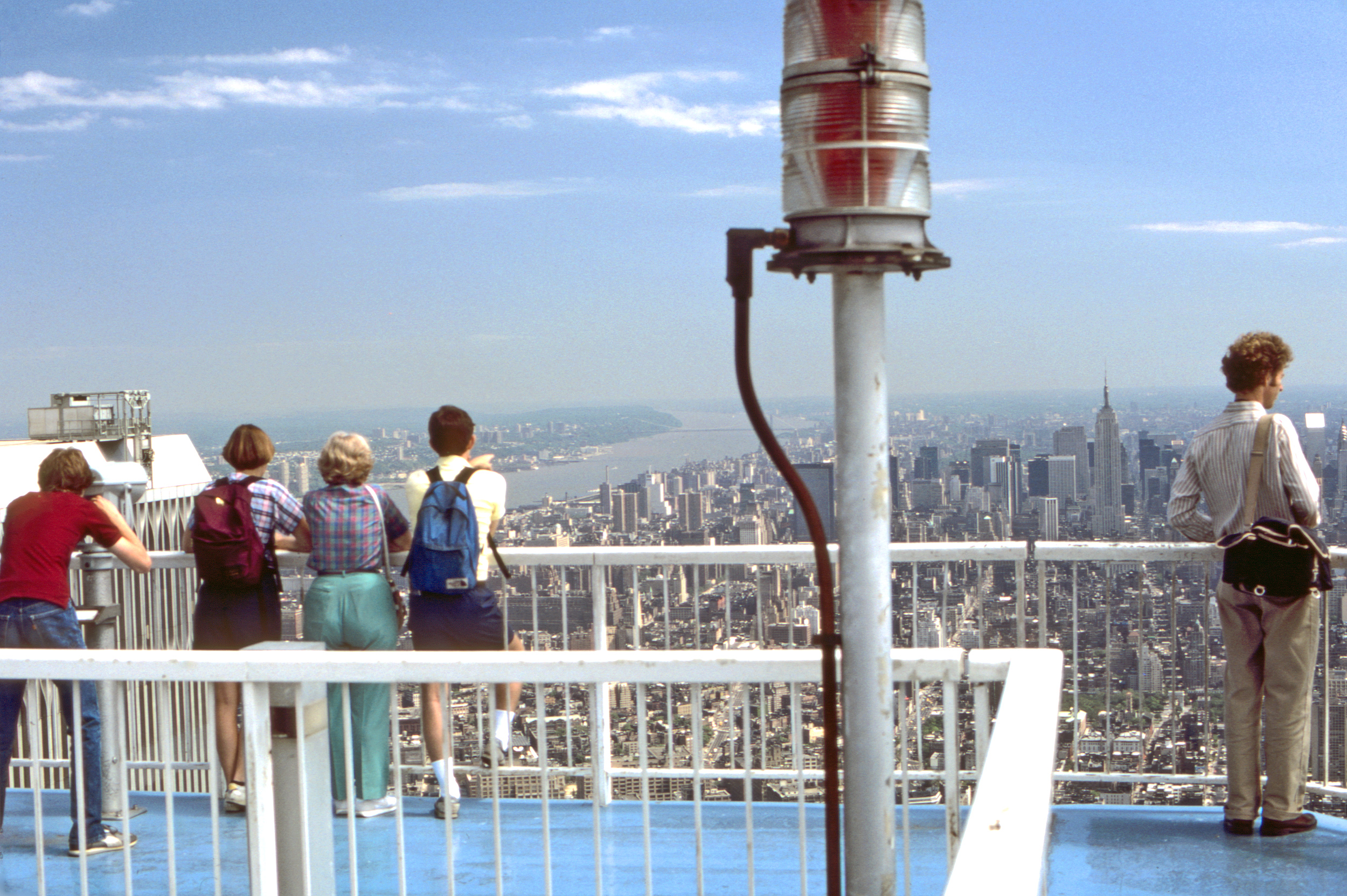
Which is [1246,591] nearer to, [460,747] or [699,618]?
[699,618]

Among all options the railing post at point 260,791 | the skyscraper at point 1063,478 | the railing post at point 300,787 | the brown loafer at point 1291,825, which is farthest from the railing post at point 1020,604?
the skyscraper at point 1063,478

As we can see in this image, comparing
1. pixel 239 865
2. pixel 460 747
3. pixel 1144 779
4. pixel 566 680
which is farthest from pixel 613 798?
pixel 566 680

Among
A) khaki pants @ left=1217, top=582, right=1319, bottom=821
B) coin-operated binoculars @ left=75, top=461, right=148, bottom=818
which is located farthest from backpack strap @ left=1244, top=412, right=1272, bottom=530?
coin-operated binoculars @ left=75, top=461, right=148, bottom=818

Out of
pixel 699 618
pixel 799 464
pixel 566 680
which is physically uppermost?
pixel 799 464

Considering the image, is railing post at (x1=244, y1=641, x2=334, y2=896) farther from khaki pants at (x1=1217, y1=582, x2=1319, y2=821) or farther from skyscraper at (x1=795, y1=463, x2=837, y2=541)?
khaki pants at (x1=1217, y1=582, x2=1319, y2=821)

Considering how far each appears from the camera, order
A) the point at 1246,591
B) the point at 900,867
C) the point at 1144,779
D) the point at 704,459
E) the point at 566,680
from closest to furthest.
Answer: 1. the point at 566,680
2. the point at 900,867
3. the point at 1246,591
4. the point at 1144,779
5. the point at 704,459

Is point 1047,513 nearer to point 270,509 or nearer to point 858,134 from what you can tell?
point 270,509
